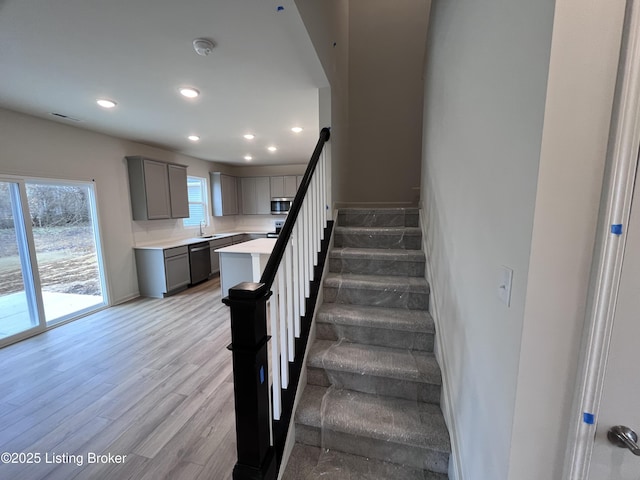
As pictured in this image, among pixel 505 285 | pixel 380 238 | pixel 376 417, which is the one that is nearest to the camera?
pixel 505 285

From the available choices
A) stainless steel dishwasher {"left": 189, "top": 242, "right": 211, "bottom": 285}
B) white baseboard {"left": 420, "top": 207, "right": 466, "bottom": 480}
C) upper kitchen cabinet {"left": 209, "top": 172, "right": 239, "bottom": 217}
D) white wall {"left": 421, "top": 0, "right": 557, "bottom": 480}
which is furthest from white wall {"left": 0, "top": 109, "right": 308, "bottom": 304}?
white baseboard {"left": 420, "top": 207, "right": 466, "bottom": 480}

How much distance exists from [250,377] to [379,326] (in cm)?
104

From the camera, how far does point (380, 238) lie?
250cm

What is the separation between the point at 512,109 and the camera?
32.0 inches

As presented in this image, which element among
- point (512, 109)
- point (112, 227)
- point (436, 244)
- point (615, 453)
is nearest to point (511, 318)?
point (615, 453)

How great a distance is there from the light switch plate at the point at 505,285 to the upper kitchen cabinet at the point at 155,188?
5085mm

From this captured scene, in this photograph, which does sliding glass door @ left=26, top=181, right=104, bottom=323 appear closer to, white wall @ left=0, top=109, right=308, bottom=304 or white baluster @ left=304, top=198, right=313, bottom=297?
white wall @ left=0, top=109, right=308, bottom=304

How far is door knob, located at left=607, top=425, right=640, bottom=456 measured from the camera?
0.70 m

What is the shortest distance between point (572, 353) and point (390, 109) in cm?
355

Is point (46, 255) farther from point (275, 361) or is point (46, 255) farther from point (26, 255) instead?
point (275, 361)

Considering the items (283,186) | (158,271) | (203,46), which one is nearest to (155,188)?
(158,271)

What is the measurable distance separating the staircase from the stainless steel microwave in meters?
4.44

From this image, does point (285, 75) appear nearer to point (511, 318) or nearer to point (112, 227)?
point (511, 318)

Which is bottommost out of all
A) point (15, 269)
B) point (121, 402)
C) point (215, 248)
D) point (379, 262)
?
point (121, 402)
